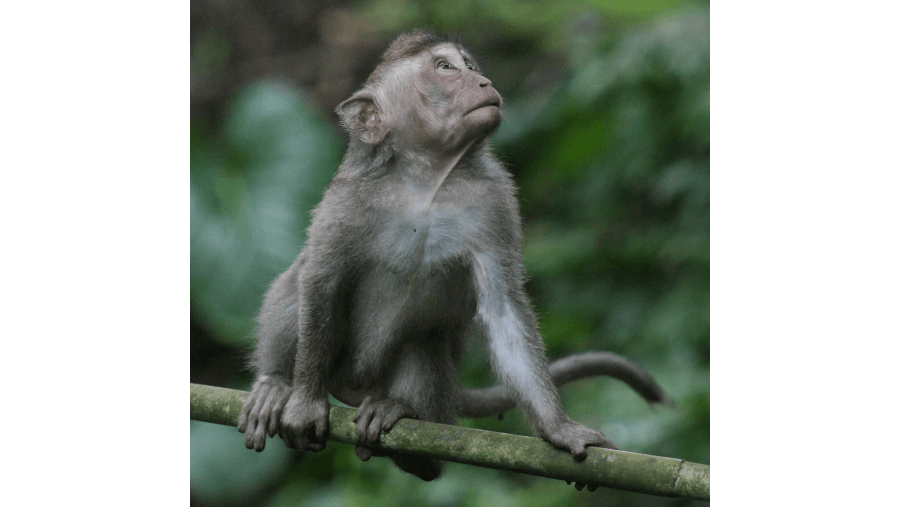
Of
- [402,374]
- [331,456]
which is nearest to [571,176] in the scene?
[402,374]

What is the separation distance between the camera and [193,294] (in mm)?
2787

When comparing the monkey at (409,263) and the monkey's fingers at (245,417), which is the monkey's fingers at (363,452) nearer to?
the monkey at (409,263)

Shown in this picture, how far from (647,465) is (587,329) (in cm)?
144

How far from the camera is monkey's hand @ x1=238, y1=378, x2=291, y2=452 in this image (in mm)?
2373

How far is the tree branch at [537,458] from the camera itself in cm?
181

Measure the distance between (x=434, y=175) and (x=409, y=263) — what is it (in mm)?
288

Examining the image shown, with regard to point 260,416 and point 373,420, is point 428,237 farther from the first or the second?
point 260,416

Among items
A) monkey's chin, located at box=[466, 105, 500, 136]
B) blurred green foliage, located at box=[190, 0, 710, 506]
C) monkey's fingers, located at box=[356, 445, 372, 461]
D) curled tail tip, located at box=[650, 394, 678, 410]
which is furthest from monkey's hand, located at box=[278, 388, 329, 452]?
curled tail tip, located at box=[650, 394, 678, 410]

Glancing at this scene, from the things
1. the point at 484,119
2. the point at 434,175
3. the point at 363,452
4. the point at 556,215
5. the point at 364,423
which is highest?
the point at 484,119

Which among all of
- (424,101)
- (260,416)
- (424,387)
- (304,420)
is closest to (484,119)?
(424,101)

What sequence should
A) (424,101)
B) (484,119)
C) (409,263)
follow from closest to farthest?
1. (484,119)
2. (424,101)
3. (409,263)

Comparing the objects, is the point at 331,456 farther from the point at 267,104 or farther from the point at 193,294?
the point at 267,104

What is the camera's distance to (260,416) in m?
2.39

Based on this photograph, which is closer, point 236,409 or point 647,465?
point 647,465
